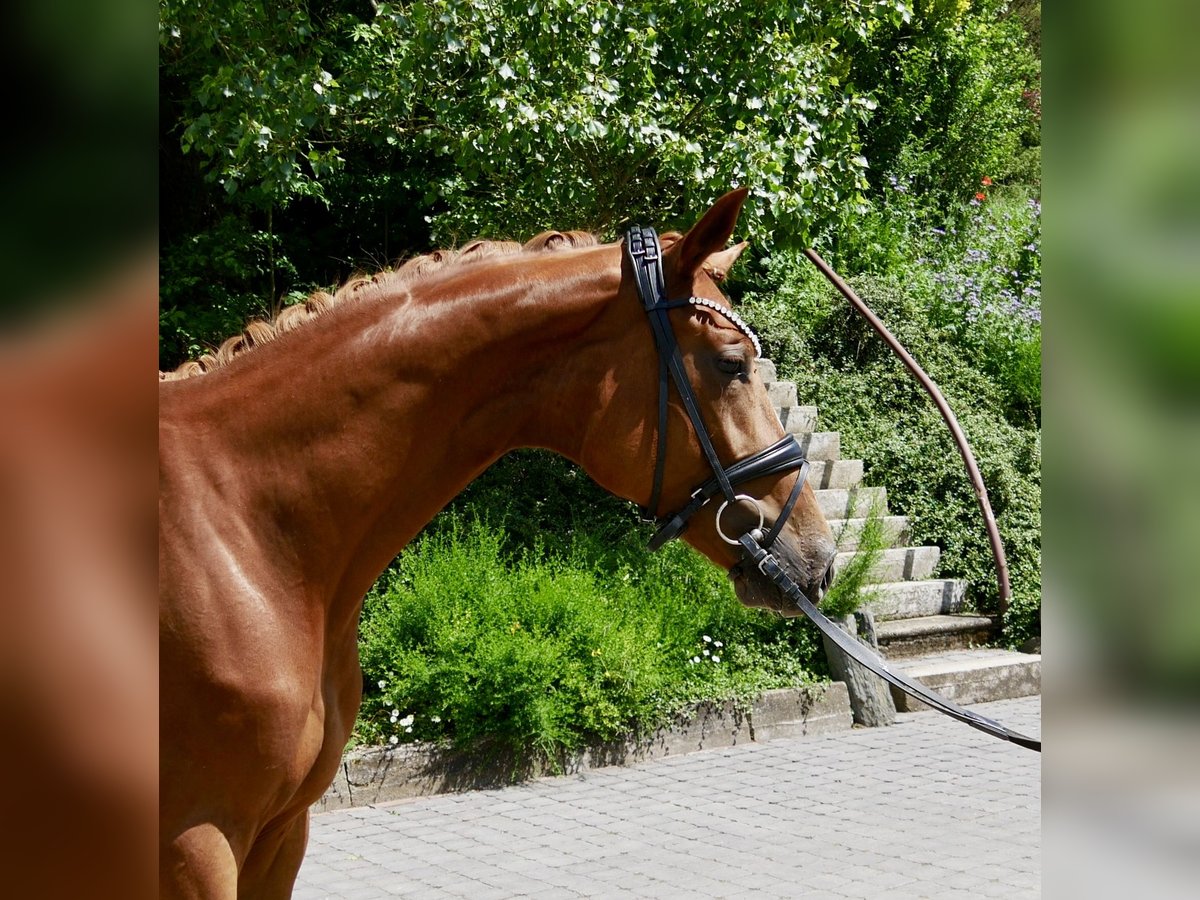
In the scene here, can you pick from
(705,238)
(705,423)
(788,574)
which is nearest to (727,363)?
(705,423)

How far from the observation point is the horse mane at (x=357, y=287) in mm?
2559

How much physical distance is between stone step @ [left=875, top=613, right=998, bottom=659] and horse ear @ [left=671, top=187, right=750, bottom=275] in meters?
6.45

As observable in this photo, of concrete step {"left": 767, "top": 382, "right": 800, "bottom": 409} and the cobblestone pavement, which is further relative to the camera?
concrete step {"left": 767, "top": 382, "right": 800, "bottom": 409}

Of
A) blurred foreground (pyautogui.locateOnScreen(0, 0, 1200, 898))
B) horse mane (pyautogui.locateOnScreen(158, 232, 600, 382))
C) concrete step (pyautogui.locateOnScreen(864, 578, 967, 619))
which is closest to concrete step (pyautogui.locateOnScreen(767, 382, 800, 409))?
concrete step (pyautogui.locateOnScreen(864, 578, 967, 619))

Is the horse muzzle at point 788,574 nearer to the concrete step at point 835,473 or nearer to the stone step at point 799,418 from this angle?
the concrete step at point 835,473

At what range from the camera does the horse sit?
87.4 inches

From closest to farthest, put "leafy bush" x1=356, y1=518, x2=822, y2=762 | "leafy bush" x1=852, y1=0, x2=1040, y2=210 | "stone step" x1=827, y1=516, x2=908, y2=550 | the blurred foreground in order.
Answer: the blurred foreground
"leafy bush" x1=356, y1=518, x2=822, y2=762
"stone step" x1=827, y1=516, x2=908, y2=550
"leafy bush" x1=852, y1=0, x2=1040, y2=210

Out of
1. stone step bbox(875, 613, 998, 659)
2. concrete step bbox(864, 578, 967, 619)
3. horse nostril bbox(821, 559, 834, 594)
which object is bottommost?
stone step bbox(875, 613, 998, 659)

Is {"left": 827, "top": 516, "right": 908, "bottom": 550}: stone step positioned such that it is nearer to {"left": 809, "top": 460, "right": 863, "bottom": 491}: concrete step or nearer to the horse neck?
{"left": 809, "top": 460, "right": 863, "bottom": 491}: concrete step

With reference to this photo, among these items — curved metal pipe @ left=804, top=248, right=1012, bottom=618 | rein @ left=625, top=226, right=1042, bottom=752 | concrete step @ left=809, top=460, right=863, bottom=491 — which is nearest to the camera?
rein @ left=625, top=226, right=1042, bottom=752

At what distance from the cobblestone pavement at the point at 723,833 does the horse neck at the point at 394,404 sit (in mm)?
2918

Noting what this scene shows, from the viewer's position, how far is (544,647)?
6578 millimetres
